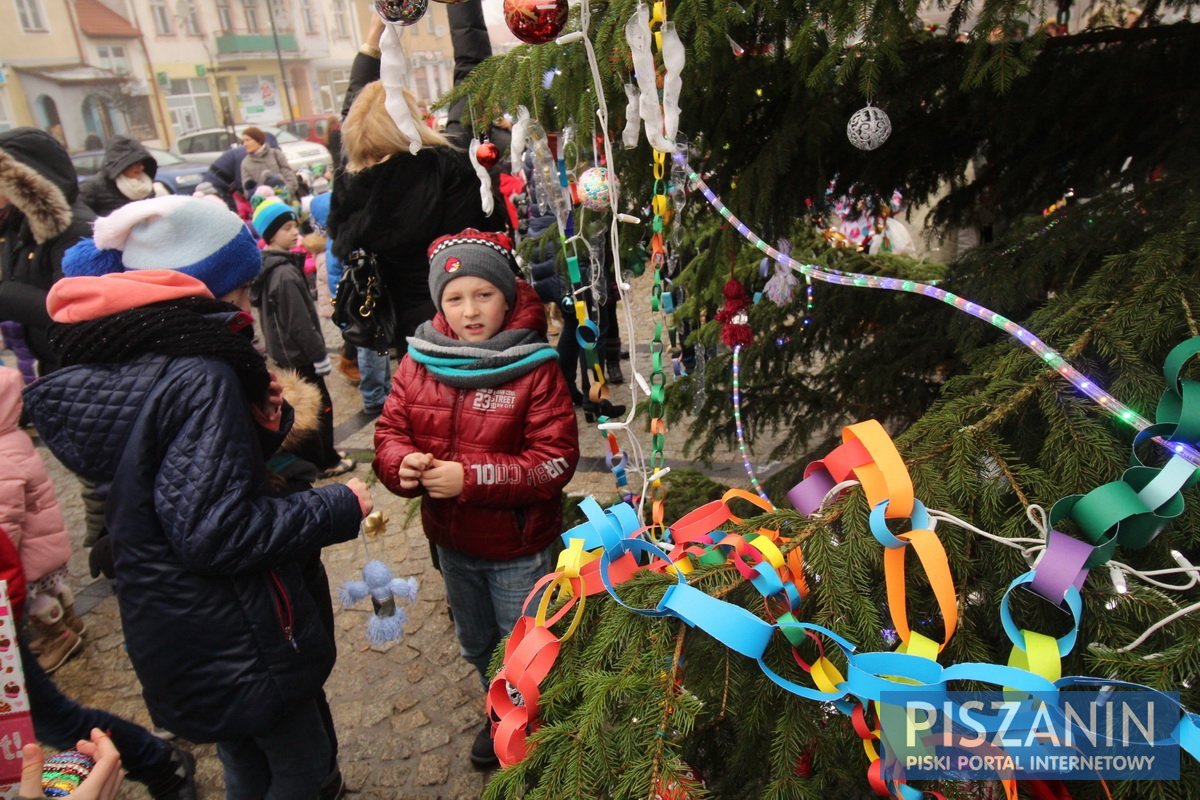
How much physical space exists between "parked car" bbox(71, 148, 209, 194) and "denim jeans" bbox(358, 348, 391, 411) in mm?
11321

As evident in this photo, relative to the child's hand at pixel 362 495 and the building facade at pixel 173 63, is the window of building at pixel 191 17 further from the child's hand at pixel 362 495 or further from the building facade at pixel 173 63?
the child's hand at pixel 362 495

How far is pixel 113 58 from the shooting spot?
2919 centimetres

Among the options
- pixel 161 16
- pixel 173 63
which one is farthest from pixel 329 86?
pixel 161 16

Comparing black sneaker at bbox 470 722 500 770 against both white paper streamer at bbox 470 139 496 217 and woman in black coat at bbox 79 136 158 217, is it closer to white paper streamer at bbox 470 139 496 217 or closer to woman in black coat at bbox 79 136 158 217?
white paper streamer at bbox 470 139 496 217

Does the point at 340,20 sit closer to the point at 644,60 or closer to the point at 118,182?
the point at 118,182

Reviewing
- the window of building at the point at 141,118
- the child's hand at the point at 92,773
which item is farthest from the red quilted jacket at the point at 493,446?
the window of building at the point at 141,118

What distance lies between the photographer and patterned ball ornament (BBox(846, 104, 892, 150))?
1920mm

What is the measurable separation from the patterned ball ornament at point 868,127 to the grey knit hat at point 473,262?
108 cm

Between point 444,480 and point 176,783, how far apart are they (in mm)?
1533

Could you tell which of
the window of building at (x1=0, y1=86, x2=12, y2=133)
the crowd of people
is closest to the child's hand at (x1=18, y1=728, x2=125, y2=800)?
the crowd of people

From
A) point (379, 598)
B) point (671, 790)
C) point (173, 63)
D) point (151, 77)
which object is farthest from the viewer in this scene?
point (173, 63)

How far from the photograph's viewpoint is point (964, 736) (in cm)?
98

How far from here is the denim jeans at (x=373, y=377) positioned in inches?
234

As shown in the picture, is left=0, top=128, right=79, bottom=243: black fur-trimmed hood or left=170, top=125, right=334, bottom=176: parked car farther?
left=170, top=125, right=334, bottom=176: parked car
